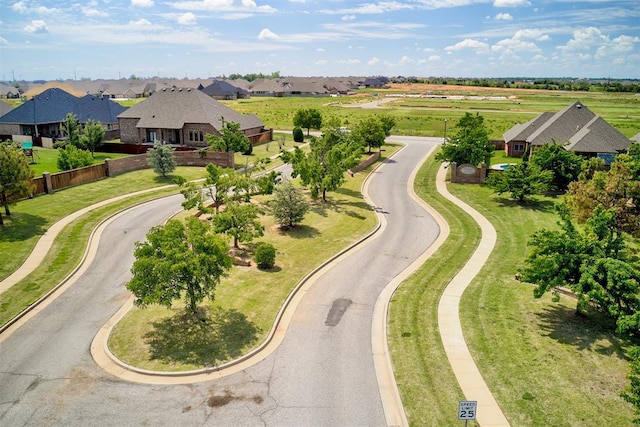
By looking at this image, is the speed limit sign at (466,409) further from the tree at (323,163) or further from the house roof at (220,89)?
the house roof at (220,89)

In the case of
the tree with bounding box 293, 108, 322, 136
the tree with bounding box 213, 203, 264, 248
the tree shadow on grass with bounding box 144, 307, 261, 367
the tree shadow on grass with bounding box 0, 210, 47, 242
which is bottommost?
the tree shadow on grass with bounding box 144, 307, 261, 367

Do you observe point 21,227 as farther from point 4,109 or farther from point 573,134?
point 573,134

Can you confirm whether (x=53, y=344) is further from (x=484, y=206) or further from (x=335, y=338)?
(x=484, y=206)

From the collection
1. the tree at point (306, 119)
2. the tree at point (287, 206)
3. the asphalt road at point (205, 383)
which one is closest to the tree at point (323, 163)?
the tree at point (287, 206)

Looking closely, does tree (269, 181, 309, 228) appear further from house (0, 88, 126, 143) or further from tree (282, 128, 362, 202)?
house (0, 88, 126, 143)

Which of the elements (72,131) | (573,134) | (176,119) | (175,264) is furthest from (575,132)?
(72,131)

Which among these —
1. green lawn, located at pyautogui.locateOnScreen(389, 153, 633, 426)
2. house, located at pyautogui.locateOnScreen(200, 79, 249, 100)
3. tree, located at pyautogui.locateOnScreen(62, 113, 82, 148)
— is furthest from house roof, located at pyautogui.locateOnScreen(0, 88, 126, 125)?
house, located at pyautogui.locateOnScreen(200, 79, 249, 100)
